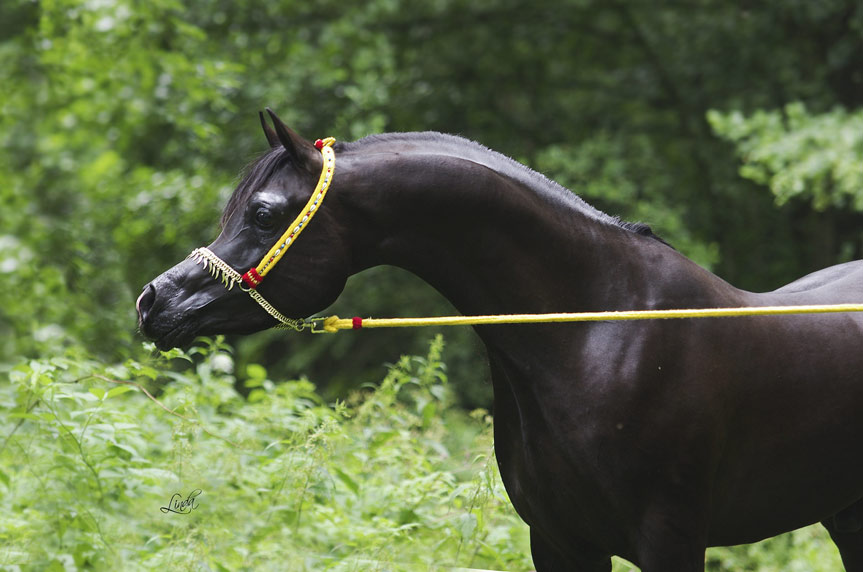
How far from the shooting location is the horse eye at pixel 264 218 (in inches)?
106

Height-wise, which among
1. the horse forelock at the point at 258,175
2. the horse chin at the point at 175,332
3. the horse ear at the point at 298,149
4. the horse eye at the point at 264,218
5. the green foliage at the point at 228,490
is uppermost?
the horse ear at the point at 298,149

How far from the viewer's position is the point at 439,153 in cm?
277

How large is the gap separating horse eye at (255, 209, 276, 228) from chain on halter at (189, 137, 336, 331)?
0.05m

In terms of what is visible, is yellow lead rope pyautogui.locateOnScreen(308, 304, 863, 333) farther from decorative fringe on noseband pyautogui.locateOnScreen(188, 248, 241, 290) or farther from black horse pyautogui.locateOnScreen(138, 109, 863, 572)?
decorative fringe on noseband pyautogui.locateOnScreen(188, 248, 241, 290)

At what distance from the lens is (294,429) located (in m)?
4.52

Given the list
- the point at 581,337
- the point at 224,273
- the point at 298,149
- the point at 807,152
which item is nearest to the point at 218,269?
the point at 224,273

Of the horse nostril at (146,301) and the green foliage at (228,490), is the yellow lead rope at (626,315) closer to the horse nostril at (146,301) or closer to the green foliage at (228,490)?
the horse nostril at (146,301)

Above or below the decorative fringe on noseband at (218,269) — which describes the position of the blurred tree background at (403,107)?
above

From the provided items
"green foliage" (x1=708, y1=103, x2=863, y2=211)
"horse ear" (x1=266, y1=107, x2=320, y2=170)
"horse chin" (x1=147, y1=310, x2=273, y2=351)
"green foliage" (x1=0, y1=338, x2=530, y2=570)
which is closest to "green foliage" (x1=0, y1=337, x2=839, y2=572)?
"green foliage" (x1=0, y1=338, x2=530, y2=570)

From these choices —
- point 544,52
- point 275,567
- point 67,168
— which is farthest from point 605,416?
point 67,168

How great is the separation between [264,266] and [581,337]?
90 cm

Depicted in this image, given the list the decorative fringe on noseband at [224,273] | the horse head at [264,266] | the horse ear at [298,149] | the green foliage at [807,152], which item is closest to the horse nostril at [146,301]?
the horse head at [264,266]

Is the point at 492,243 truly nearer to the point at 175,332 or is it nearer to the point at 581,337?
the point at 581,337

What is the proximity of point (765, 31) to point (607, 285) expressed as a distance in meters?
7.94
